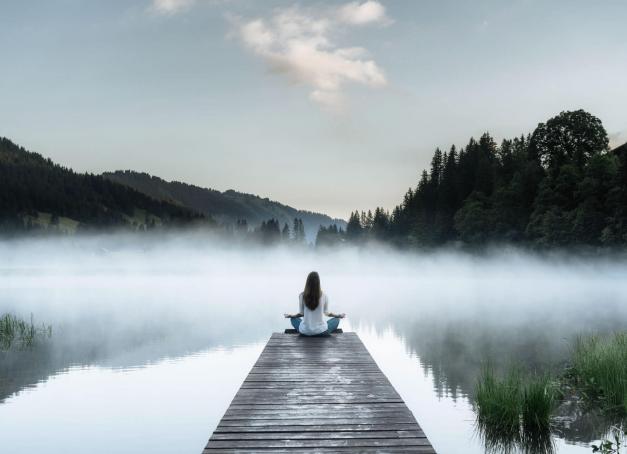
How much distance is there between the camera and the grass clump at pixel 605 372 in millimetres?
12805

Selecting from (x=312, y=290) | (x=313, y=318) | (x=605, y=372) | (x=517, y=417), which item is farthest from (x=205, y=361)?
(x=605, y=372)

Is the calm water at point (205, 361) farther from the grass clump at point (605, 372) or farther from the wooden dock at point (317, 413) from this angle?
the wooden dock at point (317, 413)

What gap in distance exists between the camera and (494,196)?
101500 millimetres

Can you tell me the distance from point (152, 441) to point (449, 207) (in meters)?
112

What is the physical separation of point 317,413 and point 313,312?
8352 mm

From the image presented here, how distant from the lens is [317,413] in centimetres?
906

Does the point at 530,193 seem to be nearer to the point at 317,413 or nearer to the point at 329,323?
the point at 329,323

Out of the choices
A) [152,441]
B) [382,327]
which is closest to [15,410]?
[152,441]

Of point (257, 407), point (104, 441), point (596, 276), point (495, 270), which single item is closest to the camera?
point (257, 407)

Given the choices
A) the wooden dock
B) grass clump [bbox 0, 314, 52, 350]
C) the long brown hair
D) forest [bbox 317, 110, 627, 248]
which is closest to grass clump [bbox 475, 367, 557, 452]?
the wooden dock

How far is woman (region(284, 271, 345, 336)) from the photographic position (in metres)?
16.3

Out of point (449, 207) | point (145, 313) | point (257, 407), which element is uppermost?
point (449, 207)

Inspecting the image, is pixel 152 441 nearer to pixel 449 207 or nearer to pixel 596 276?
pixel 596 276

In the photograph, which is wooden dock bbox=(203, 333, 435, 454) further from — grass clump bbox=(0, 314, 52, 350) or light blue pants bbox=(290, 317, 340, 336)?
grass clump bbox=(0, 314, 52, 350)
